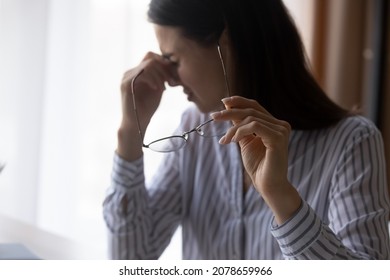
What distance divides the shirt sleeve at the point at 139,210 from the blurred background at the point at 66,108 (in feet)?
0.10

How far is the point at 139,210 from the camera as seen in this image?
925 mm

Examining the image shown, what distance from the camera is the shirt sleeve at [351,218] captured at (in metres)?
0.69

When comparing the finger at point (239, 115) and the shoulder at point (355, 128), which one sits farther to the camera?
the shoulder at point (355, 128)

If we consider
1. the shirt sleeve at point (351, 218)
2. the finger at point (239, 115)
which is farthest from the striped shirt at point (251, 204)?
the finger at point (239, 115)

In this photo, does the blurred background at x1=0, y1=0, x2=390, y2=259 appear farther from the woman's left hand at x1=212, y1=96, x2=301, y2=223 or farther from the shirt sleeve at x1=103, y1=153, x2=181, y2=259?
the woman's left hand at x1=212, y1=96, x2=301, y2=223

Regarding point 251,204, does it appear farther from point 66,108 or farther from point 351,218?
point 66,108

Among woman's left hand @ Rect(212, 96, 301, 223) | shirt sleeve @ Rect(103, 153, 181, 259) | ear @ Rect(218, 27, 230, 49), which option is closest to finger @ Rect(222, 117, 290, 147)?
woman's left hand @ Rect(212, 96, 301, 223)

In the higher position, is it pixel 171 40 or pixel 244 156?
pixel 171 40

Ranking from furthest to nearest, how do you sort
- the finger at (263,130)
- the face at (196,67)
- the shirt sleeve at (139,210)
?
1. the shirt sleeve at (139,210)
2. the face at (196,67)
3. the finger at (263,130)

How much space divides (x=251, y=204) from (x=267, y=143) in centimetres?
22

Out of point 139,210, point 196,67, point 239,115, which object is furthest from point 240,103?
point 139,210

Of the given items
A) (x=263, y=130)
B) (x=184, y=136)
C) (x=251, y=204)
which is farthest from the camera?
(x=251, y=204)

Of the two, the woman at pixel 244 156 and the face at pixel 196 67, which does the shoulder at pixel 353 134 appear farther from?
the face at pixel 196 67

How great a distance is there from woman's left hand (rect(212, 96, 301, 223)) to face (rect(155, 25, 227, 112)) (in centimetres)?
7
